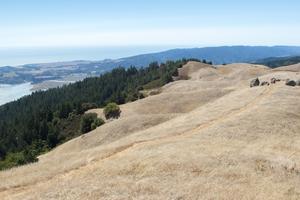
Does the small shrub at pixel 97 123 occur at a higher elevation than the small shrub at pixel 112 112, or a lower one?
lower

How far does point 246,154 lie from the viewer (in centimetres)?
3978

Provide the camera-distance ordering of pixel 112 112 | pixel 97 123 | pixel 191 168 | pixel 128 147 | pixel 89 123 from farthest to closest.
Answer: pixel 112 112
pixel 89 123
pixel 97 123
pixel 128 147
pixel 191 168

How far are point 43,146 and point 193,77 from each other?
3190 inches

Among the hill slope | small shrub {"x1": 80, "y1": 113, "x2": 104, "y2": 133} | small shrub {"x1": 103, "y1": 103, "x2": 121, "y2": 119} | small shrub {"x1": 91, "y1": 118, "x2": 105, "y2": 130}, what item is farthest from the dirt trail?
small shrub {"x1": 103, "y1": 103, "x2": 121, "y2": 119}

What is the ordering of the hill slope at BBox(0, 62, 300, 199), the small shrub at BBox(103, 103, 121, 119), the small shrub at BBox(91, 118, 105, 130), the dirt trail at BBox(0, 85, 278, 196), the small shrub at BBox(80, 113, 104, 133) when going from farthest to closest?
1. the small shrub at BBox(103, 103, 121, 119)
2. the small shrub at BBox(80, 113, 104, 133)
3. the small shrub at BBox(91, 118, 105, 130)
4. the dirt trail at BBox(0, 85, 278, 196)
5. the hill slope at BBox(0, 62, 300, 199)

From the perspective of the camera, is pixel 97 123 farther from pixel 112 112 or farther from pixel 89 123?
pixel 112 112

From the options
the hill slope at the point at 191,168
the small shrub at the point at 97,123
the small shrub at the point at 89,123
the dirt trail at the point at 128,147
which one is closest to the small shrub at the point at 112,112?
the small shrub at the point at 89,123

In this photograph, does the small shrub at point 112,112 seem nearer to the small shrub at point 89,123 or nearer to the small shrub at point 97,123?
the small shrub at point 89,123

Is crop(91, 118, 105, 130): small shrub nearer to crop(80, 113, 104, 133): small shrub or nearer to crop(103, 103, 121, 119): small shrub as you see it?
crop(80, 113, 104, 133): small shrub

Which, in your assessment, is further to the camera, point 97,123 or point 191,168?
point 97,123

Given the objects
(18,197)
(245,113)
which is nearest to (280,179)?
(18,197)

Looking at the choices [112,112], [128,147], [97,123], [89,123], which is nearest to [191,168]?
[128,147]

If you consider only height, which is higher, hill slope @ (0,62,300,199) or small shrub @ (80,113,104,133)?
hill slope @ (0,62,300,199)

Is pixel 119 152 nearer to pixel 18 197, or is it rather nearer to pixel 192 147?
pixel 192 147
